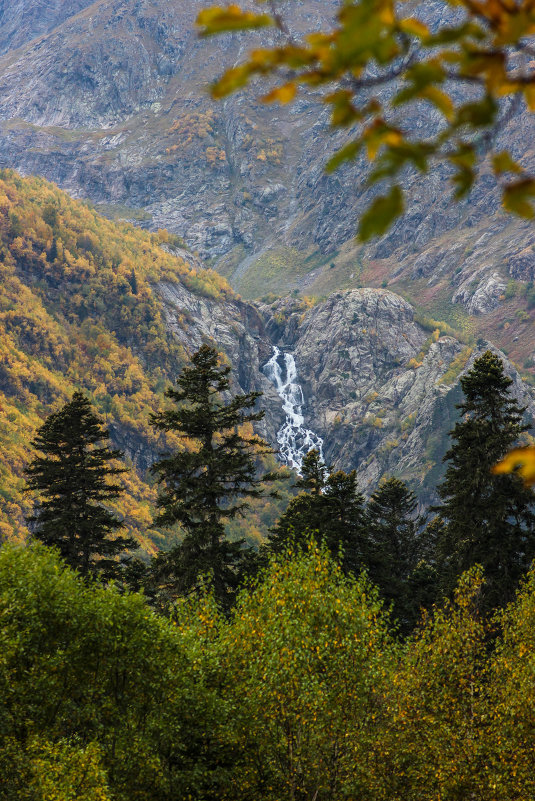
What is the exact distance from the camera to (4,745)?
13.3m

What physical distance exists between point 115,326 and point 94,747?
18766cm

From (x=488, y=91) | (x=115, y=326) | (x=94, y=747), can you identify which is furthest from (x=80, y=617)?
(x=115, y=326)

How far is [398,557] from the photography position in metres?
47.1

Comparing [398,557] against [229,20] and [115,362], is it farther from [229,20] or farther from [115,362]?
[115,362]

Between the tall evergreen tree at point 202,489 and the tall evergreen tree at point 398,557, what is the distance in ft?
36.6

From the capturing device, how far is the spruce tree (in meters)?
29.1

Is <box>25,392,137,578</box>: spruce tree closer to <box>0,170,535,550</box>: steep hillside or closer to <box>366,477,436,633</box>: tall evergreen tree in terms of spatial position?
<box>366,477,436,633</box>: tall evergreen tree

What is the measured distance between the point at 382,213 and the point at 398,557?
156ft

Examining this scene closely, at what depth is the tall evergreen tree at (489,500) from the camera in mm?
27562

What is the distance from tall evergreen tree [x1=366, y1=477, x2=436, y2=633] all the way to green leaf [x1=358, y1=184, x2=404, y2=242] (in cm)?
3332

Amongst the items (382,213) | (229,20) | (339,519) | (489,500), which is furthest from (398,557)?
(229,20)

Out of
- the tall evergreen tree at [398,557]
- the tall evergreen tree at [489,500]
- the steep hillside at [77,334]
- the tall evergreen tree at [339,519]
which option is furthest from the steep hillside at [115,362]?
the tall evergreen tree at [489,500]

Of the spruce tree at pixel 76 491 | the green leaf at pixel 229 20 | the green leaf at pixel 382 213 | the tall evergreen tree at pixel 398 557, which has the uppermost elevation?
the green leaf at pixel 229 20

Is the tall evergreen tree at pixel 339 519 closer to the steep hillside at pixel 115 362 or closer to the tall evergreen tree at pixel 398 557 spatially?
the tall evergreen tree at pixel 398 557
